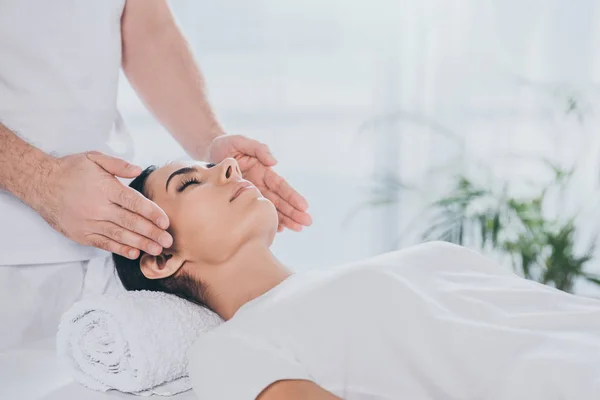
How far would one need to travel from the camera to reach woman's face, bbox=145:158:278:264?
1478 mm

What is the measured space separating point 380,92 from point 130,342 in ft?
8.34

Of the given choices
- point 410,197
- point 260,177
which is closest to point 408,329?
point 260,177

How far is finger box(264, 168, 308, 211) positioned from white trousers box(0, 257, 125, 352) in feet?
1.40

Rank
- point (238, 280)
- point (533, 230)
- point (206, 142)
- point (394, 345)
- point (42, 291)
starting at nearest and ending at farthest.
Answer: point (394, 345) → point (238, 280) → point (42, 291) → point (206, 142) → point (533, 230)

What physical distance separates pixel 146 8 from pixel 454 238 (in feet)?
5.38

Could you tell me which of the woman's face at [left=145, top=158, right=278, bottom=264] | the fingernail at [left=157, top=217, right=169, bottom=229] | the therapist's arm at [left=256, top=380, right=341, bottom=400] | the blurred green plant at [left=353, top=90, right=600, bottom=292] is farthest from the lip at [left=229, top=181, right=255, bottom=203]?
the blurred green plant at [left=353, top=90, right=600, bottom=292]

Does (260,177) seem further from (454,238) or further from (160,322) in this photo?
(454,238)

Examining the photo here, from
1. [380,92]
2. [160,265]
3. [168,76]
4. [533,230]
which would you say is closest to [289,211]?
[160,265]

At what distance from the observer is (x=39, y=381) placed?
4.52 ft

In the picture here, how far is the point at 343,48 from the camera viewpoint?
3.59m

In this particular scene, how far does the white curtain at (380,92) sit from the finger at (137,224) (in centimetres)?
206

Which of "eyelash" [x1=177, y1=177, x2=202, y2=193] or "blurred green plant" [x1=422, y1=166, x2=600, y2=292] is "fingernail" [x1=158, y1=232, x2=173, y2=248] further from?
"blurred green plant" [x1=422, y1=166, x2=600, y2=292]

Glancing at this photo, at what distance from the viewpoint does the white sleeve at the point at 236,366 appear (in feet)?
3.75

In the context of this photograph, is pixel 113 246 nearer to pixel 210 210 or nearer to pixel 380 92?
pixel 210 210
